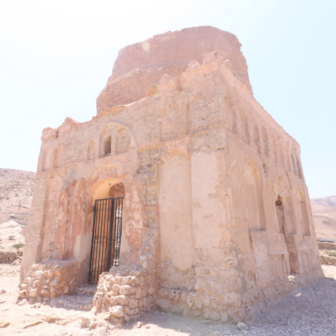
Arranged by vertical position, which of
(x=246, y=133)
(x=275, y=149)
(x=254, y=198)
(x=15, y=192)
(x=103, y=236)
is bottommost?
(x=103, y=236)

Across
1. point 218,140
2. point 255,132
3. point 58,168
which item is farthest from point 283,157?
point 58,168

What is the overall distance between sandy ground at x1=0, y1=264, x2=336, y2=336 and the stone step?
0.61ft

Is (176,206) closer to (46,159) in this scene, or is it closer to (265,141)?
(265,141)

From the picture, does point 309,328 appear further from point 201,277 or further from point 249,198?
point 249,198

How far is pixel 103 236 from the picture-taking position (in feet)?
26.3

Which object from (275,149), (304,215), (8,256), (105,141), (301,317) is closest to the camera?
(301,317)

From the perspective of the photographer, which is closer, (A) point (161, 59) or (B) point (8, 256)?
(A) point (161, 59)

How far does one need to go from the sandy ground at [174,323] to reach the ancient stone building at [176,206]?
245 mm

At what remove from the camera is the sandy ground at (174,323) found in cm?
439

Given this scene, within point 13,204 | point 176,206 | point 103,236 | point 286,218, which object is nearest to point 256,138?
point 286,218

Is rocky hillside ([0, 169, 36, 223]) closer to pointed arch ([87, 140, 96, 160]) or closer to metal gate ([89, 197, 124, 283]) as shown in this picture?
pointed arch ([87, 140, 96, 160])

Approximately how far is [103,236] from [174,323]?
3965mm

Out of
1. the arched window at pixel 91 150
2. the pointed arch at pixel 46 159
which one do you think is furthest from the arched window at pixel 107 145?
the pointed arch at pixel 46 159

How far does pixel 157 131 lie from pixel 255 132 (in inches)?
130
